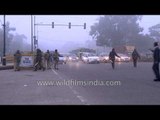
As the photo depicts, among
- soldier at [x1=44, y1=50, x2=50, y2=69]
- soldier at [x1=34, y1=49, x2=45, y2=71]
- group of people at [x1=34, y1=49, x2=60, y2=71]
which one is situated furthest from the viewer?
soldier at [x1=44, y1=50, x2=50, y2=69]

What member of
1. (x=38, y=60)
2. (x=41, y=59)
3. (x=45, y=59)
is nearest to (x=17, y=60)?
(x=38, y=60)

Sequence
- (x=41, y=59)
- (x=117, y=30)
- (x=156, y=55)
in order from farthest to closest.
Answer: (x=117, y=30)
(x=41, y=59)
(x=156, y=55)

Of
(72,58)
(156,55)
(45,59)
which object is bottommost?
(72,58)

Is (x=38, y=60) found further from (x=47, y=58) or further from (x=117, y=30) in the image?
(x=117, y=30)

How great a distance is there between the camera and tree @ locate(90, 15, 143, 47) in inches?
3216

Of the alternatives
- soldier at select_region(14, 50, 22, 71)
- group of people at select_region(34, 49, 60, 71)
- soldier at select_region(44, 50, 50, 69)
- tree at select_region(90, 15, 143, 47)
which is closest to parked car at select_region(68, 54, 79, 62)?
tree at select_region(90, 15, 143, 47)

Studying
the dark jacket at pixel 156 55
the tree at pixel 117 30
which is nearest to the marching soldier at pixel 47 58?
the dark jacket at pixel 156 55

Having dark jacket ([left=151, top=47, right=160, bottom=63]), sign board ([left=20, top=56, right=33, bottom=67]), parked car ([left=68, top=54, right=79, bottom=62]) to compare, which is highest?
dark jacket ([left=151, top=47, right=160, bottom=63])

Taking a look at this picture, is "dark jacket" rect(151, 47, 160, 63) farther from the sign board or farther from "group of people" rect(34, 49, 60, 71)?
the sign board

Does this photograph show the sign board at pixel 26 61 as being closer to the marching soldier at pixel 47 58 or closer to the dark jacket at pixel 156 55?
the marching soldier at pixel 47 58

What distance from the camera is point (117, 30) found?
8281cm
